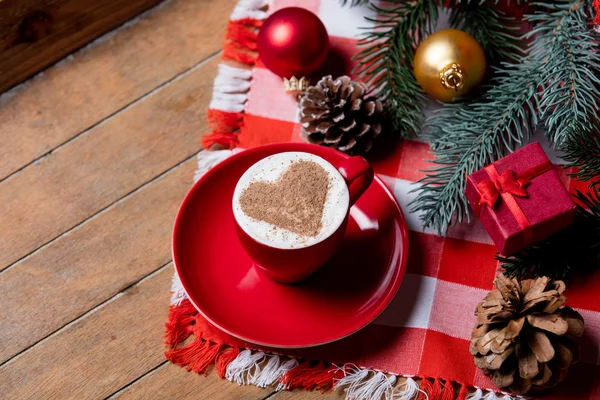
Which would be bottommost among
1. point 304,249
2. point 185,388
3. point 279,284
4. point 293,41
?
point 185,388

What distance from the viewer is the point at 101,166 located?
1.07 meters

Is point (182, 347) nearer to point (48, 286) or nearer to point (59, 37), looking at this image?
point (48, 286)

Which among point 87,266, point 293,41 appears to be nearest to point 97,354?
point 87,266

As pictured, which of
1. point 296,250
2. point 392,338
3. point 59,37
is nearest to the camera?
point 296,250

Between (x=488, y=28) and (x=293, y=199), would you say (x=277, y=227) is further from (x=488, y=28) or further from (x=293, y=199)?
(x=488, y=28)

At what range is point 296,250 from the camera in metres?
0.81

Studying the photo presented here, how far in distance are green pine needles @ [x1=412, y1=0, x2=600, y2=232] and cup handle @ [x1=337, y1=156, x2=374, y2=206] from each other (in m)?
0.14

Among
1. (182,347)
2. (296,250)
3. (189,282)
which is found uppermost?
(296,250)

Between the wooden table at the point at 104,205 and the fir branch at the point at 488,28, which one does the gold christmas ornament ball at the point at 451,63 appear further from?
the wooden table at the point at 104,205

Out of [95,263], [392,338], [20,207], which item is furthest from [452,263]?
[20,207]

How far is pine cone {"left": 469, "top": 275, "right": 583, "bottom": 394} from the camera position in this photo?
33.0 inches

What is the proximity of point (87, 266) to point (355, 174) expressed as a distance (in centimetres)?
44

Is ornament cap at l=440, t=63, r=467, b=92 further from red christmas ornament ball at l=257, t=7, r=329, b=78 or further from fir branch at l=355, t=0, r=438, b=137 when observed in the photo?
red christmas ornament ball at l=257, t=7, r=329, b=78

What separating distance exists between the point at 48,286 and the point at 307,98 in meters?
0.49
